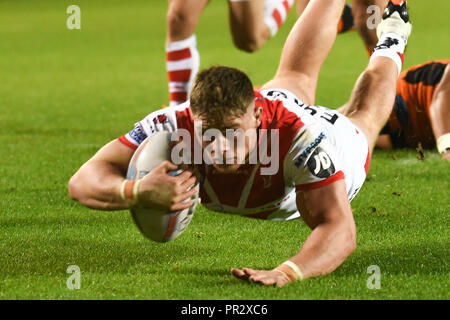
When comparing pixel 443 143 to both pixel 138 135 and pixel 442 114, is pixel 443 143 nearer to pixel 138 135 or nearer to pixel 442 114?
pixel 442 114

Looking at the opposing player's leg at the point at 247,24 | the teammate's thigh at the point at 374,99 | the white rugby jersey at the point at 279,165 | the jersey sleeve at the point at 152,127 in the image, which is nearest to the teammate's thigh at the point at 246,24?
the opposing player's leg at the point at 247,24

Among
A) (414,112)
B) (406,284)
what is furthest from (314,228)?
(414,112)

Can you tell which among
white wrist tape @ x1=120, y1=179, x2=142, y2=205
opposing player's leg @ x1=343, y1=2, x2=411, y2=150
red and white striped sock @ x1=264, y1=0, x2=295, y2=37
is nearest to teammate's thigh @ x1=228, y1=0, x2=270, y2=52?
red and white striped sock @ x1=264, y1=0, x2=295, y2=37

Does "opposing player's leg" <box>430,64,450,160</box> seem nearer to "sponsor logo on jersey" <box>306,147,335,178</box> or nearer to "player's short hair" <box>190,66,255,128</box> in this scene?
"sponsor logo on jersey" <box>306,147,335,178</box>

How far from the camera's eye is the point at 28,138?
8203 millimetres

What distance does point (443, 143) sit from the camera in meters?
7.09

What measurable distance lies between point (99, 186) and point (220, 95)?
660 mm

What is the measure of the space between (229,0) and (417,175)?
2.03 metres

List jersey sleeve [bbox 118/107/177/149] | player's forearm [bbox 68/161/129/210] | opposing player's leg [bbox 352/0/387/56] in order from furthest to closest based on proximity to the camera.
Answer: opposing player's leg [bbox 352/0/387/56] → jersey sleeve [bbox 118/107/177/149] → player's forearm [bbox 68/161/129/210]

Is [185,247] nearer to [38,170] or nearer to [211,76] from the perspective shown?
[211,76]

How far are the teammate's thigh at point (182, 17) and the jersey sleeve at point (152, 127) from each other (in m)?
3.11

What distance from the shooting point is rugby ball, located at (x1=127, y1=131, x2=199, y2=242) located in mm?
3829

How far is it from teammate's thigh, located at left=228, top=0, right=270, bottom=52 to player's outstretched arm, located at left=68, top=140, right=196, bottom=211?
3.08 meters

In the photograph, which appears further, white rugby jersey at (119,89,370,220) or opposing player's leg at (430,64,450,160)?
Answer: opposing player's leg at (430,64,450,160)
